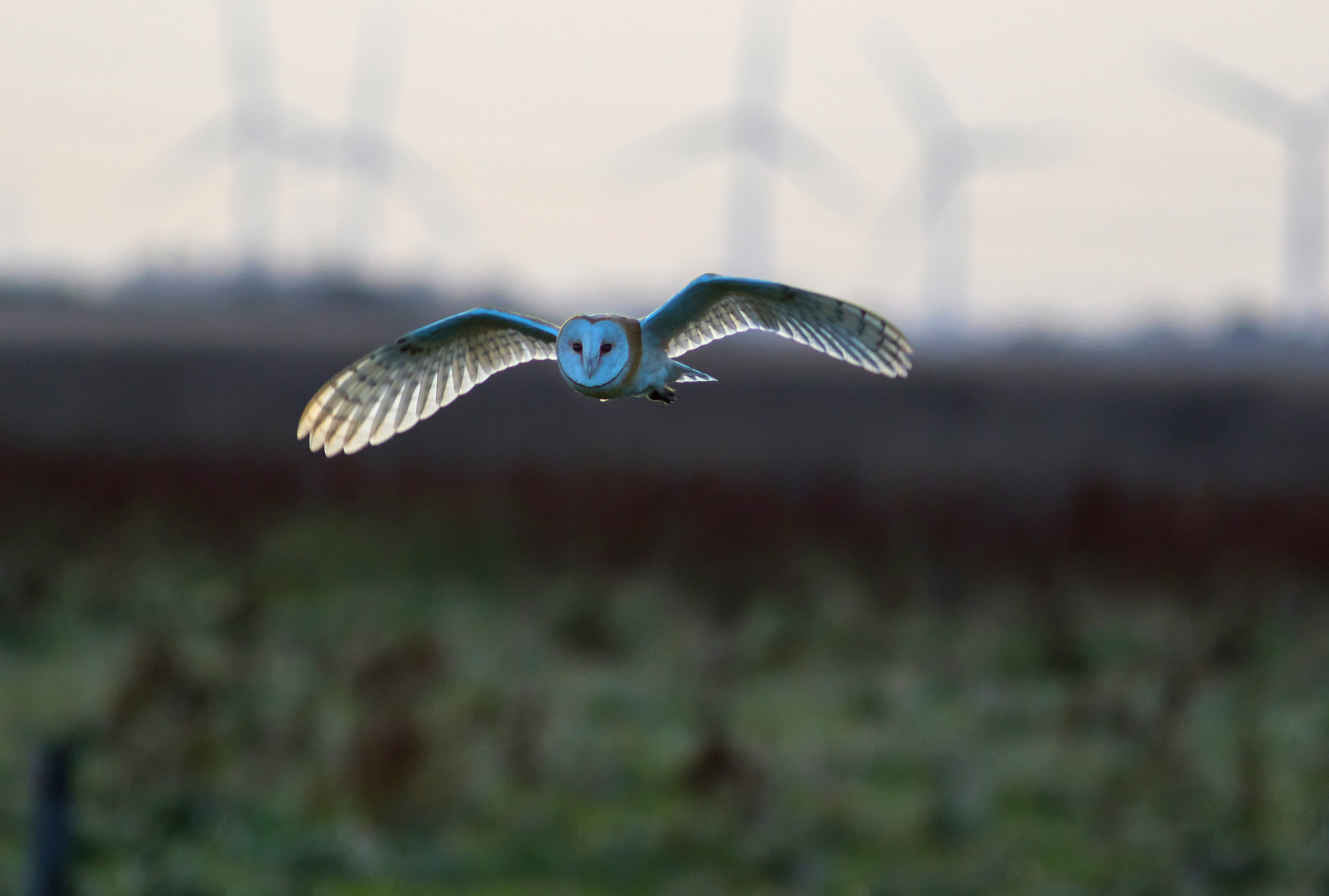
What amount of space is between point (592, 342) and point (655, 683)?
1626 cm

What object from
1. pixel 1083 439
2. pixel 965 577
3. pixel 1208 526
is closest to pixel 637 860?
pixel 965 577

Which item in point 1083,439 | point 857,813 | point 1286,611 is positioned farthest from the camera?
point 1083,439

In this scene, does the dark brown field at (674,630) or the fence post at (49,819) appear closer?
the fence post at (49,819)

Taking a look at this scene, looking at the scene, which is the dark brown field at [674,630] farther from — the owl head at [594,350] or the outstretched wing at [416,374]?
the owl head at [594,350]

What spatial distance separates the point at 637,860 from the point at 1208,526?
535 inches

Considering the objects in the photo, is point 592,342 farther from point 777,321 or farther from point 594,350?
point 777,321

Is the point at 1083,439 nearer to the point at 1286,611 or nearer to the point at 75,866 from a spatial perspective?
the point at 1286,611

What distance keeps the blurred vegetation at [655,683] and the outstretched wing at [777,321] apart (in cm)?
942

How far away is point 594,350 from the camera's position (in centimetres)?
179

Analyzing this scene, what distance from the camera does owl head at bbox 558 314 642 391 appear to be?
1.76 metres

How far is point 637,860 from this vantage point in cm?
1298

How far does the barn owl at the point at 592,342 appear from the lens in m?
1.99

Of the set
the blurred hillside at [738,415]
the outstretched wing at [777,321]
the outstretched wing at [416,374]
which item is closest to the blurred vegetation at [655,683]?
the blurred hillside at [738,415]

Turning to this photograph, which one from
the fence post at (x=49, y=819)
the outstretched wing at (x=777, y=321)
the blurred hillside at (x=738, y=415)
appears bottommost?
the fence post at (x=49, y=819)
